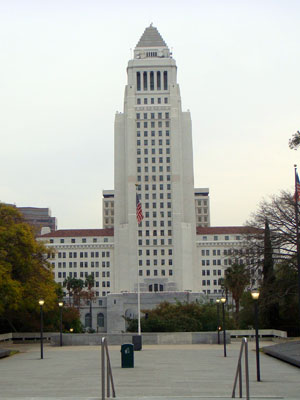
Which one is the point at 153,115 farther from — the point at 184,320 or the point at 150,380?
the point at 150,380

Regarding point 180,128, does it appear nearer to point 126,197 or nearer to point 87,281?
point 126,197

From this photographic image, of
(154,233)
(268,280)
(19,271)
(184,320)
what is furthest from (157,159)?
(19,271)

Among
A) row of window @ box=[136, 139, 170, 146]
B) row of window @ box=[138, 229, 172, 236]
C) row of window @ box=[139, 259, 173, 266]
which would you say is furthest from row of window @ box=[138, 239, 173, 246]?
row of window @ box=[136, 139, 170, 146]

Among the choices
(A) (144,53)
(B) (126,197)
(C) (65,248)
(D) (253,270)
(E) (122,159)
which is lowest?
(D) (253,270)

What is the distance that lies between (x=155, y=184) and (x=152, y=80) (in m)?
24.9

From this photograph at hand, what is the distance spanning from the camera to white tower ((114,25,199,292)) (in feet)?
450

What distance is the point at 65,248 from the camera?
15475 cm

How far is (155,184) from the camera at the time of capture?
13975 cm

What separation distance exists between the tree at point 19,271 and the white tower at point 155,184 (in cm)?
8080

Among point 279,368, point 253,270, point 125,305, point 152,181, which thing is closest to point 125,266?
point 125,305

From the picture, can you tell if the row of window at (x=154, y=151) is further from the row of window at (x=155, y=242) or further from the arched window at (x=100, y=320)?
the arched window at (x=100, y=320)

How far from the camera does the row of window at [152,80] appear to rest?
142375 millimetres

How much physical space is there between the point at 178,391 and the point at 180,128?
405 feet

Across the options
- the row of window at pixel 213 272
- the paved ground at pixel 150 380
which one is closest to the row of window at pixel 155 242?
the row of window at pixel 213 272
